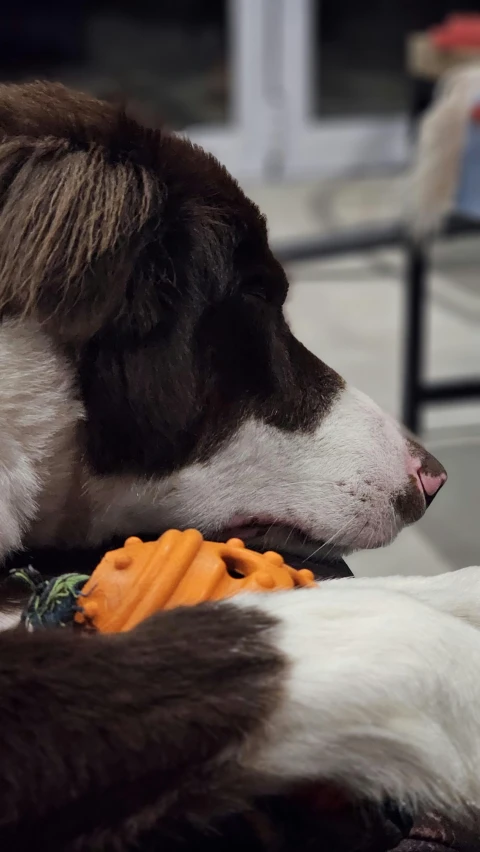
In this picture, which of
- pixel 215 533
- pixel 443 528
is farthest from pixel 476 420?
pixel 215 533

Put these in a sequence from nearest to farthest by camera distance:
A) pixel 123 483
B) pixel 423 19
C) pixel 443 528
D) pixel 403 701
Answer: pixel 403 701 → pixel 123 483 → pixel 443 528 → pixel 423 19

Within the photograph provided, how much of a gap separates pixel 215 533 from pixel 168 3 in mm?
3797

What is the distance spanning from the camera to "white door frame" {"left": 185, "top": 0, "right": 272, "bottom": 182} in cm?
393

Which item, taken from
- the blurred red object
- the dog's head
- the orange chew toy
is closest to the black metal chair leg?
the blurred red object

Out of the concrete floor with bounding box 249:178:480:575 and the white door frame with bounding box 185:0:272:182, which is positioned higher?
the white door frame with bounding box 185:0:272:182

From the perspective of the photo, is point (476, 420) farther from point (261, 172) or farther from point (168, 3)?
point (168, 3)

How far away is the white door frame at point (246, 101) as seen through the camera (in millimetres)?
3934

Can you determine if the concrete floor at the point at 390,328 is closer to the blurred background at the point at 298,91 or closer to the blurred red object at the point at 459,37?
the blurred background at the point at 298,91

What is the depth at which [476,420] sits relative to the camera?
8.68ft

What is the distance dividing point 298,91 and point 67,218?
378 cm

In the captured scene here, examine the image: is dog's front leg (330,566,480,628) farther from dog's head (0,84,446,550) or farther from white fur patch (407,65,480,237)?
white fur patch (407,65,480,237)

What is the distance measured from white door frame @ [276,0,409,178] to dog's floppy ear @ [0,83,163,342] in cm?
365

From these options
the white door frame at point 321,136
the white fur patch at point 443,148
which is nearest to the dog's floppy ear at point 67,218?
the white fur patch at point 443,148

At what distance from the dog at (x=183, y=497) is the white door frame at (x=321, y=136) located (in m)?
3.59
